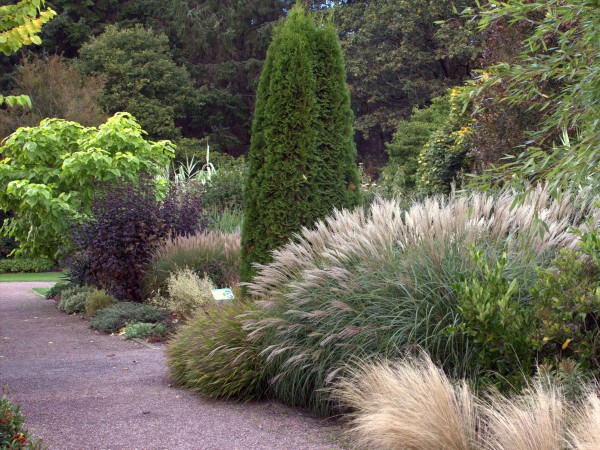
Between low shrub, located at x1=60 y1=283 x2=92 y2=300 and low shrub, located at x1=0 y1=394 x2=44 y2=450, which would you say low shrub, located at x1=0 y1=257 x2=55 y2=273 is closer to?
low shrub, located at x1=60 y1=283 x2=92 y2=300

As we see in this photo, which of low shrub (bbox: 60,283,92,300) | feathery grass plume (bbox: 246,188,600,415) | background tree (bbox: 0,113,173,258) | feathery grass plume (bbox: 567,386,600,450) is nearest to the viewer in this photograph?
feathery grass plume (bbox: 567,386,600,450)


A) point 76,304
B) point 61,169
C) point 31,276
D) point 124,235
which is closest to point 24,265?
point 31,276

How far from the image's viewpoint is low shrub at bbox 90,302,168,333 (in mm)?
9977

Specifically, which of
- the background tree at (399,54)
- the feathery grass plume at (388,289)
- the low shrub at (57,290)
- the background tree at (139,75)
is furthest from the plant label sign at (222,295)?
the background tree at (139,75)

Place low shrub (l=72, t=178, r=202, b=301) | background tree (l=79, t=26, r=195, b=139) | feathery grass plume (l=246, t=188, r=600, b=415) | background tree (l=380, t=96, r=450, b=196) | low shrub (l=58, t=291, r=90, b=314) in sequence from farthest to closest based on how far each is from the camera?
background tree (l=79, t=26, r=195, b=139), background tree (l=380, t=96, r=450, b=196), low shrub (l=58, t=291, r=90, b=314), low shrub (l=72, t=178, r=202, b=301), feathery grass plume (l=246, t=188, r=600, b=415)

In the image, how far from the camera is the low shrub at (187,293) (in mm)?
10102

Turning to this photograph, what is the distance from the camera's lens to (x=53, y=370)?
24.4 ft

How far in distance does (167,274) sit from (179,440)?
21.9 ft

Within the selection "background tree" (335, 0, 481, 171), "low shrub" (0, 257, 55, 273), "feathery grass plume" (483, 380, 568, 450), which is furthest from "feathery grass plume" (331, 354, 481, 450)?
Result: "background tree" (335, 0, 481, 171)

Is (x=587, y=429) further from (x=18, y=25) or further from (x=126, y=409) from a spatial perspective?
(x=18, y=25)

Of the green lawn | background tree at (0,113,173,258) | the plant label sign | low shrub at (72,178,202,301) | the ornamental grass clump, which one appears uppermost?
background tree at (0,113,173,258)

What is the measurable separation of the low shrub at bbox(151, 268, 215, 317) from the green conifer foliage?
239 cm

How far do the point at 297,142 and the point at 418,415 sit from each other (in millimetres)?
4275

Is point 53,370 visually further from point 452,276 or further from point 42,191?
point 42,191
